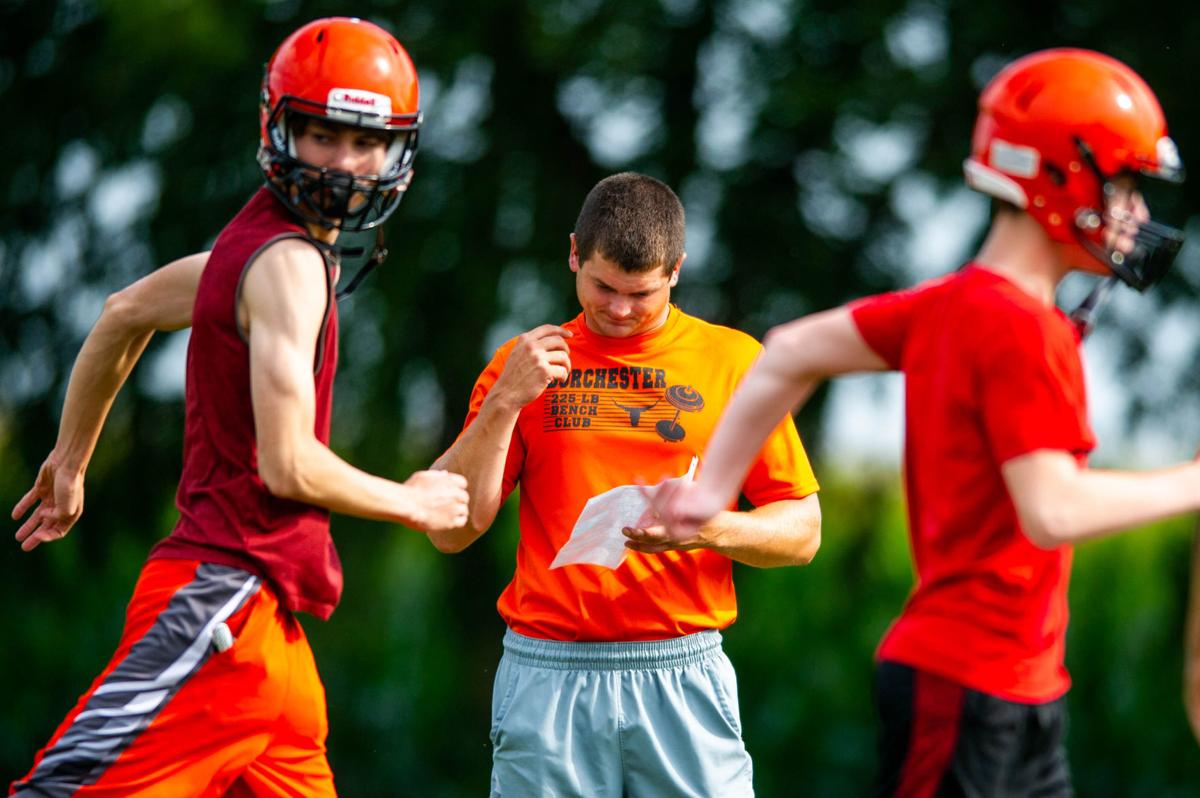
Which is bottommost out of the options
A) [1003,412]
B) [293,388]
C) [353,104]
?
[293,388]

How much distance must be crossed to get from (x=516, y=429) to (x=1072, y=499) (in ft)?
5.87

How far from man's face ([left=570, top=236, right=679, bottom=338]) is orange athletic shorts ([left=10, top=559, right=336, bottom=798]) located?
1.18 meters

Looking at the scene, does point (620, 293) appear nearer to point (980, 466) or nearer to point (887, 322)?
point (887, 322)

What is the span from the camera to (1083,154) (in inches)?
117

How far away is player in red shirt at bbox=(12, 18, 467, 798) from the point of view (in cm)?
337

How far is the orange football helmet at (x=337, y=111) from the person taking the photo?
356cm

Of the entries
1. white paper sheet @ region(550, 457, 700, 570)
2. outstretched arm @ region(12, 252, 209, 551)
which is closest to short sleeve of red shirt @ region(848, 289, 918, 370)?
white paper sheet @ region(550, 457, 700, 570)

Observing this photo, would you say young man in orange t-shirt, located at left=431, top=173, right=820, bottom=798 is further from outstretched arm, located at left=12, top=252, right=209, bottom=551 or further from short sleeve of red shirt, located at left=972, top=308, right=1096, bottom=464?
short sleeve of red shirt, located at left=972, top=308, right=1096, bottom=464

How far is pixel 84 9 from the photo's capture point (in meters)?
9.84

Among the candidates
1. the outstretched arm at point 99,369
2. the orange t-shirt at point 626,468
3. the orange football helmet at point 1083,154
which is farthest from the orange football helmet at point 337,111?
the orange football helmet at point 1083,154

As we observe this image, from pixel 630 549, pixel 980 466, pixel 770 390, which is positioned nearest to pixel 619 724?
pixel 630 549

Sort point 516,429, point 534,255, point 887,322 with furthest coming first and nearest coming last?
1. point 534,255
2. point 516,429
3. point 887,322

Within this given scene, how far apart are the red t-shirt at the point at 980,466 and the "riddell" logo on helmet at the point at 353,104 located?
130cm

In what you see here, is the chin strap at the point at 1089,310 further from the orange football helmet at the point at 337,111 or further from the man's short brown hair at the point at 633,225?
the orange football helmet at the point at 337,111
